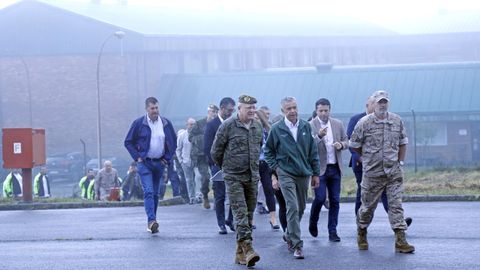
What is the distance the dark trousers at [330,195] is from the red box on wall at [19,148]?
10.2m

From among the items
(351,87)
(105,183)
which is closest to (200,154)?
(105,183)

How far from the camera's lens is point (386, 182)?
1184cm

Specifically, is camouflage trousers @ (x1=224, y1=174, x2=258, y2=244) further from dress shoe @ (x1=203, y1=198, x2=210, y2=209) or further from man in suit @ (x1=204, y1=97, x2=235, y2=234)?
dress shoe @ (x1=203, y1=198, x2=210, y2=209)

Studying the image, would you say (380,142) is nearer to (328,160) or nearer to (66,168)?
(328,160)

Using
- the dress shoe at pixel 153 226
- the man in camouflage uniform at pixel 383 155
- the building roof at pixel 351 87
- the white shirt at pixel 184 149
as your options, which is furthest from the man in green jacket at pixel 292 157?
the building roof at pixel 351 87

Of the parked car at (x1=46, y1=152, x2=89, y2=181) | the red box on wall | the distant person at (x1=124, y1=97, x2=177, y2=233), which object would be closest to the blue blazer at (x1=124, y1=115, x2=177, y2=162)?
the distant person at (x1=124, y1=97, x2=177, y2=233)

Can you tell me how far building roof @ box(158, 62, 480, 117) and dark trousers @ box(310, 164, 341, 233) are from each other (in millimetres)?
34000

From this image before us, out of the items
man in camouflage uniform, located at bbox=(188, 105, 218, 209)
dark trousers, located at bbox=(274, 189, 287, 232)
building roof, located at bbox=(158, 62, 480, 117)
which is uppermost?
building roof, located at bbox=(158, 62, 480, 117)

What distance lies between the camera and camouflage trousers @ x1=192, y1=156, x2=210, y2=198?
18.7 metres

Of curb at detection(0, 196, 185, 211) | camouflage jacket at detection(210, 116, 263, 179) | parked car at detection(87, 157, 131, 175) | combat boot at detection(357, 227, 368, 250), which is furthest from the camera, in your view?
parked car at detection(87, 157, 131, 175)

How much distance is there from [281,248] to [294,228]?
A: 0.89m

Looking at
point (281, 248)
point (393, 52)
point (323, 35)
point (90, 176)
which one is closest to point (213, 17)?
point (323, 35)

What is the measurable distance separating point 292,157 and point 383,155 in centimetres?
96

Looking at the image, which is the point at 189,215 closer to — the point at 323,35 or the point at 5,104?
the point at 5,104
